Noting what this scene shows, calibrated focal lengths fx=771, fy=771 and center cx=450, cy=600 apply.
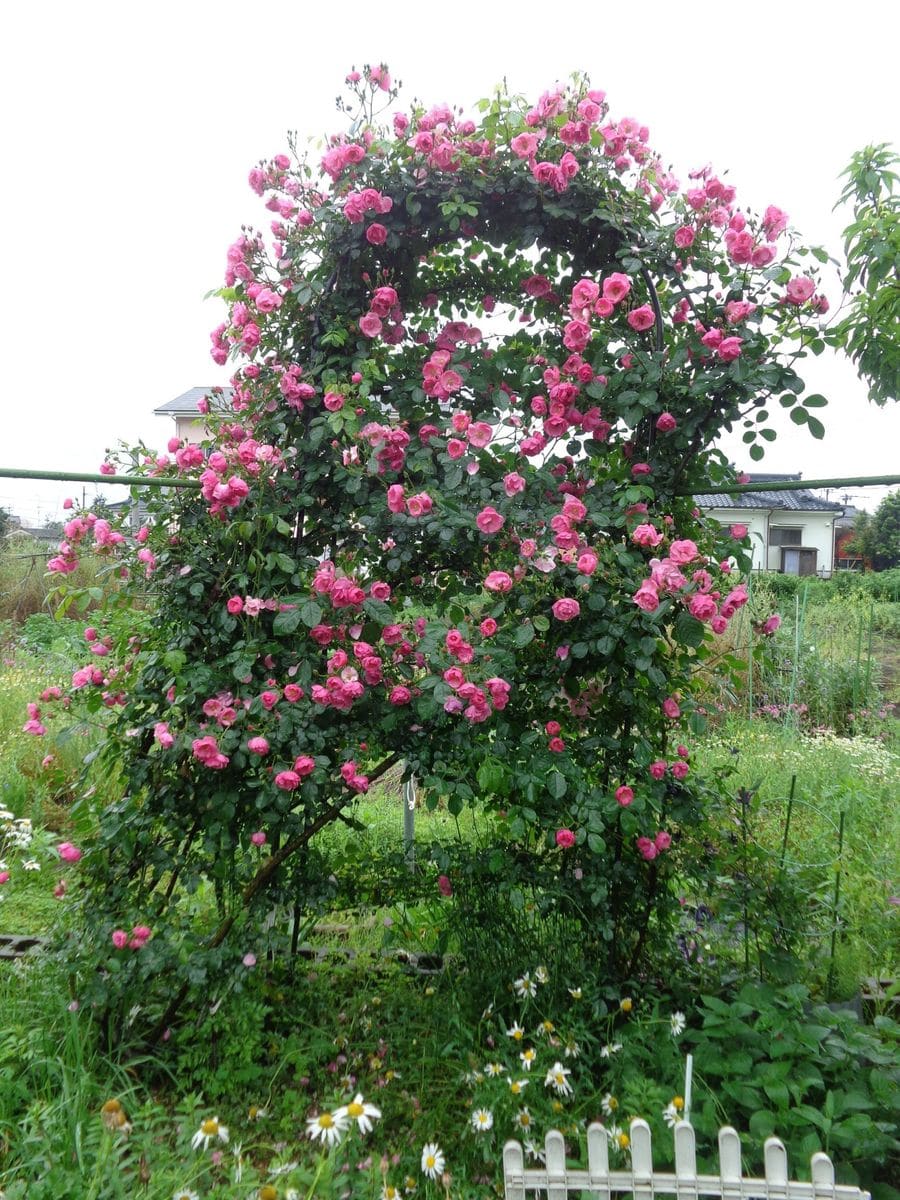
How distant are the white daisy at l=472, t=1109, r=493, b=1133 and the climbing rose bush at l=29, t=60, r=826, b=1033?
496 mm

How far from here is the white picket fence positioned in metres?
1.12

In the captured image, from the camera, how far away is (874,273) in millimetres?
2148

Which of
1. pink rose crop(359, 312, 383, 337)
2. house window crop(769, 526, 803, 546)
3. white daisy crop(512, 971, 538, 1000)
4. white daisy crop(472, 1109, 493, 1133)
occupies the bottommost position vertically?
white daisy crop(472, 1109, 493, 1133)

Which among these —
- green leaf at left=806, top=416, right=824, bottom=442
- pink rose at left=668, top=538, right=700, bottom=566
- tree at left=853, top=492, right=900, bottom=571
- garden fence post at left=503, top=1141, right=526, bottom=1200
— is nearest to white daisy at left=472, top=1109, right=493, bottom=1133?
garden fence post at left=503, top=1141, right=526, bottom=1200

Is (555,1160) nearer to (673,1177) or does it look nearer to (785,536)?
(673,1177)

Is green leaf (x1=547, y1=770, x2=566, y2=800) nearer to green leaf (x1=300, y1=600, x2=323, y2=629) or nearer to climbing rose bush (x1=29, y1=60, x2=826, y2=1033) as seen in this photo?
climbing rose bush (x1=29, y1=60, x2=826, y2=1033)

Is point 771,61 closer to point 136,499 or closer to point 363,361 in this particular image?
point 363,361

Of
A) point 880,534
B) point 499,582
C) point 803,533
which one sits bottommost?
point 499,582

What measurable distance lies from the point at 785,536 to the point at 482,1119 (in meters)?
23.1

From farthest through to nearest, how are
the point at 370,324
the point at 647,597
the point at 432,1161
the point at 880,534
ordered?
1. the point at 880,534
2. the point at 370,324
3. the point at 647,597
4. the point at 432,1161

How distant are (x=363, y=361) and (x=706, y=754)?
113 inches

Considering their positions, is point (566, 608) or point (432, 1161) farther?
point (566, 608)

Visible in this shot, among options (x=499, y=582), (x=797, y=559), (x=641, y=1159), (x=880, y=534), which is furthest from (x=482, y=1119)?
(x=797, y=559)

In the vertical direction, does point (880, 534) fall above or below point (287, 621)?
above
